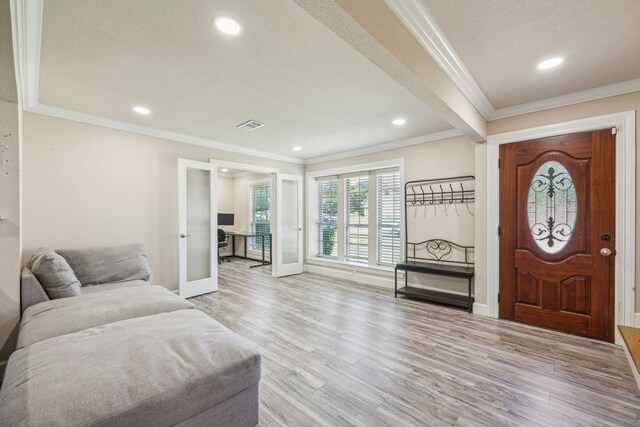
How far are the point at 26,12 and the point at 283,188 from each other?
4.25 m

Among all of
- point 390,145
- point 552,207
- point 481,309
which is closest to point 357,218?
point 390,145

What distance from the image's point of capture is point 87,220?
336cm

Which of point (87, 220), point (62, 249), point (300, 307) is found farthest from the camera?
point (300, 307)

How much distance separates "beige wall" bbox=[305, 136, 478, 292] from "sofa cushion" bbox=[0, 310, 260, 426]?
334cm

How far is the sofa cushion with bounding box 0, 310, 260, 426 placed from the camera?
3.56 ft

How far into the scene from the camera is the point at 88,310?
209 cm

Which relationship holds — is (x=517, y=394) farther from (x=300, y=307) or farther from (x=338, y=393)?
(x=300, y=307)

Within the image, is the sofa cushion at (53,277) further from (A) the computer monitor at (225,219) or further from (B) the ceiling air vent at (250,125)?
(A) the computer monitor at (225,219)

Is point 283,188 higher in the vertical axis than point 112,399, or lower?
higher

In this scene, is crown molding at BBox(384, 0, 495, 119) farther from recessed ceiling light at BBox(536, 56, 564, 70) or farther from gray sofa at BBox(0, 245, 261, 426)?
gray sofa at BBox(0, 245, 261, 426)

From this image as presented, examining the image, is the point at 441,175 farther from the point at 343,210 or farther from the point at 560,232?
the point at 343,210

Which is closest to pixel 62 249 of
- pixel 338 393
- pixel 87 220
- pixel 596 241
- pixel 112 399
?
pixel 87 220

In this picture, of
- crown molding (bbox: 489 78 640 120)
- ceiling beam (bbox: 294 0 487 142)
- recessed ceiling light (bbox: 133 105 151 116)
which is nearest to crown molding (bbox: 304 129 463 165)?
crown molding (bbox: 489 78 640 120)

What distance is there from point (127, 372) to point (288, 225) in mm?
4546
